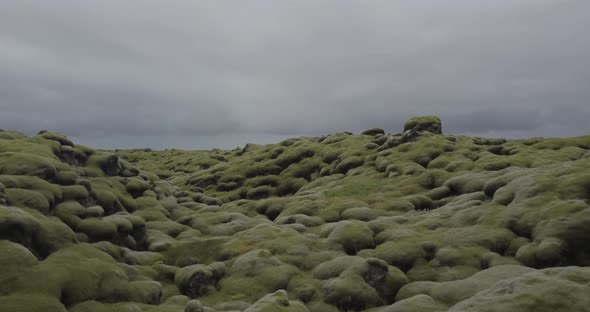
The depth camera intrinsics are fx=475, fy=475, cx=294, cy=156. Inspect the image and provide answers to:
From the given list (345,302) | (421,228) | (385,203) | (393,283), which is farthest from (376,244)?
(385,203)

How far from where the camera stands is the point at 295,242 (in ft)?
134

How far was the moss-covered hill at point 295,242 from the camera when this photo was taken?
2711cm

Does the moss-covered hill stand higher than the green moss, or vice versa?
the green moss

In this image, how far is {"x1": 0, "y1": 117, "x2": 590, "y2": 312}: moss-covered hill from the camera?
27109 millimetres

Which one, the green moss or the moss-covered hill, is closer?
the moss-covered hill

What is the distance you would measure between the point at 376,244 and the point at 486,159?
3390 cm

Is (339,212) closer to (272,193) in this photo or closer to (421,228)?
(421,228)

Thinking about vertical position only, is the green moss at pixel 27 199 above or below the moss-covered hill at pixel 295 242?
above

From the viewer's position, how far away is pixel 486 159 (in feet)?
221

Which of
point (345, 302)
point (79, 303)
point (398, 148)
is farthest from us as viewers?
point (398, 148)

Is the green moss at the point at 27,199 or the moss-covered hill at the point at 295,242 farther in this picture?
the green moss at the point at 27,199

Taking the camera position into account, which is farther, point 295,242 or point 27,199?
point 295,242

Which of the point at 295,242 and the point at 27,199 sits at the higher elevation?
the point at 27,199

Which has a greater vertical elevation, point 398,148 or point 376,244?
point 398,148
